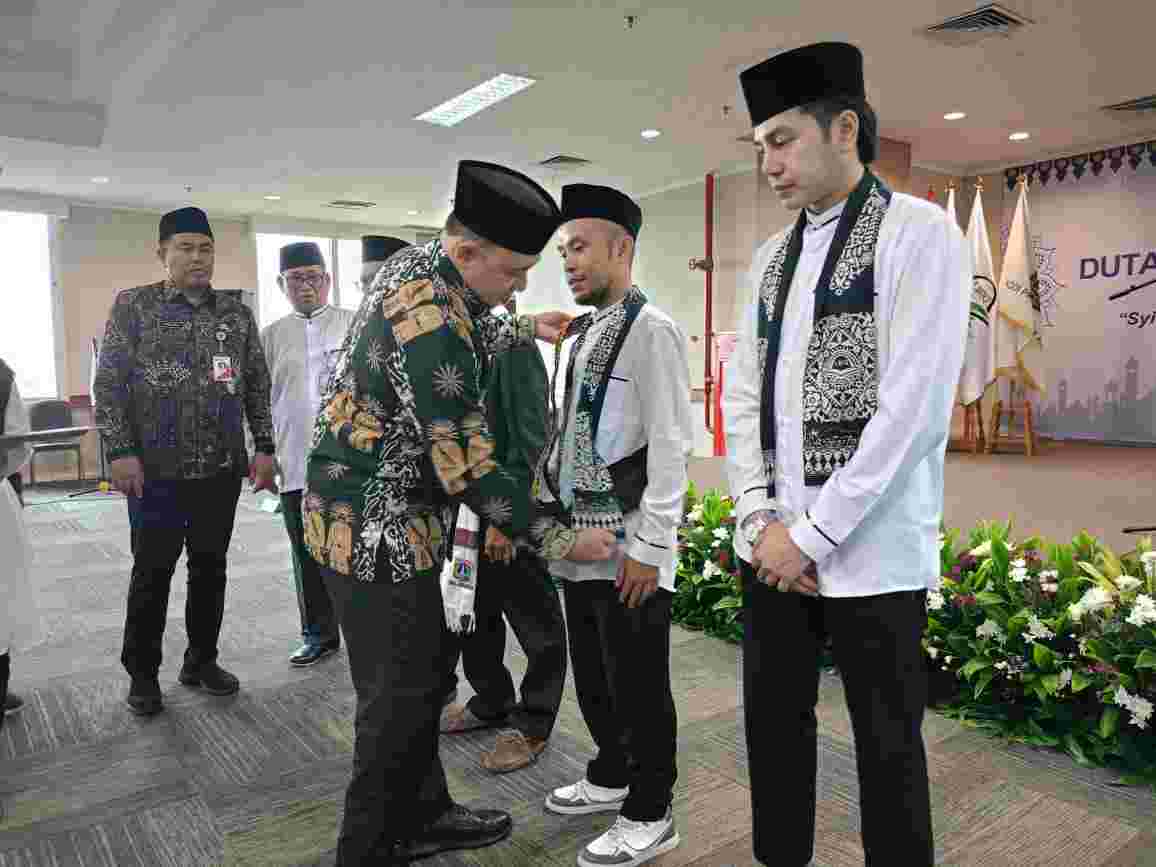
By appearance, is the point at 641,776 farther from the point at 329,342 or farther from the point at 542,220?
the point at 329,342

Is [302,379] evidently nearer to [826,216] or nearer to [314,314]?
[314,314]

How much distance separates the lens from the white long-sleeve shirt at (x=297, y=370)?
321 centimetres

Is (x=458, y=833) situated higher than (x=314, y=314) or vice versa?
(x=314, y=314)

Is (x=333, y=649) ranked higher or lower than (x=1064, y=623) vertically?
lower

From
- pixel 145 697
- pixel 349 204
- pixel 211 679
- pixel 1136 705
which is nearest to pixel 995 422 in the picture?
pixel 1136 705

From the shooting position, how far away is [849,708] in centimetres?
131

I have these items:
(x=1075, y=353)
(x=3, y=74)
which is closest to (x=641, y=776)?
(x=3, y=74)

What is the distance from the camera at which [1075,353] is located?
8516 millimetres

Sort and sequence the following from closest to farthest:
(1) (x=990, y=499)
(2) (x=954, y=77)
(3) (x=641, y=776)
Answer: (3) (x=641, y=776) → (1) (x=990, y=499) → (2) (x=954, y=77)

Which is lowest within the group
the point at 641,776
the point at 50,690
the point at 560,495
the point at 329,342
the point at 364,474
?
the point at 50,690

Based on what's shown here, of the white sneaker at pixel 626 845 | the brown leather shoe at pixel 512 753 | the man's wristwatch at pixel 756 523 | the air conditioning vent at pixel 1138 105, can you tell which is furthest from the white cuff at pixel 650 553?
the air conditioning vent at pixel 1138 105

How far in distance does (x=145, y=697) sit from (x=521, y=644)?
128 cm

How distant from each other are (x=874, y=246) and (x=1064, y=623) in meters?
A: 1.67

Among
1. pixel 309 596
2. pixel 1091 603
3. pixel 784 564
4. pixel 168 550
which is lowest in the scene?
pixel 309 596
